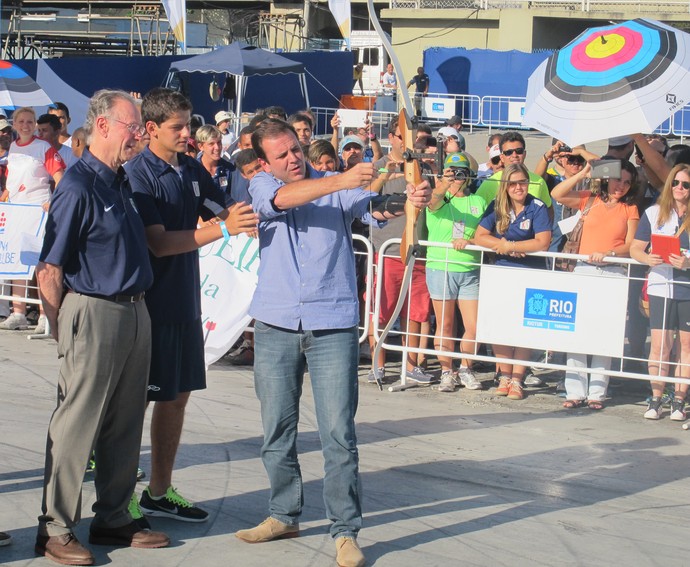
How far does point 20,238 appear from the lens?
10.1 metres

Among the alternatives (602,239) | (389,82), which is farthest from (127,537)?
(389,82)

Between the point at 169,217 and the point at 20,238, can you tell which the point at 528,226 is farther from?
the point at 20,238

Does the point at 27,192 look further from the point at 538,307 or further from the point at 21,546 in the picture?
the point at 21,546

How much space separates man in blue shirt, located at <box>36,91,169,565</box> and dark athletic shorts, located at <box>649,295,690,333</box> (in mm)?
4512

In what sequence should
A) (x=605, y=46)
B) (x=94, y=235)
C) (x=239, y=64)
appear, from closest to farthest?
(x=94, y=235) → (x=605, y=46) → (x=239, y=64)

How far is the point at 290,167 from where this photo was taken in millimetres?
4887

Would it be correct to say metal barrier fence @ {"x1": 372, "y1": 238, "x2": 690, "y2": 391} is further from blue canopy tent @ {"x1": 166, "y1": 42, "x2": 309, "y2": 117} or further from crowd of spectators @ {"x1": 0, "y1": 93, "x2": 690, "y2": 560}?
blue canopy tent @ {"x1": 166, "y1": 42, "x2": 309, "y2": 117}

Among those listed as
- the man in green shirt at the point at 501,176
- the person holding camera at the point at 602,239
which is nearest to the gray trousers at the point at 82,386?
the person holding camera at the point at 602,239

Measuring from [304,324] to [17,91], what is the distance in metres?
8.53

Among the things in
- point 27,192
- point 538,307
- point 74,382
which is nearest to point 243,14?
point 27,192

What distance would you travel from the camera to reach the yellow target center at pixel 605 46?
25.7 ft

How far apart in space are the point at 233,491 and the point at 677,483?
108 inches

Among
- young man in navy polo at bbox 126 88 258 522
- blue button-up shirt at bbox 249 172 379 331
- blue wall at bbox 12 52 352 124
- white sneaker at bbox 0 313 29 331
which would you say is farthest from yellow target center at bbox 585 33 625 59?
blue wall at bbox 12 52 352 124

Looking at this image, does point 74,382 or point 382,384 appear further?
point 382,384
